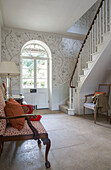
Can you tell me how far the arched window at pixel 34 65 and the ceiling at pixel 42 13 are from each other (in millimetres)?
779

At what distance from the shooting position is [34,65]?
16.7 ft

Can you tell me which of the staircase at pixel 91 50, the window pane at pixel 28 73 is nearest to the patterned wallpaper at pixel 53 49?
the window pane at pixel 28 73

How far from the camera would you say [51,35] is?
503 cm

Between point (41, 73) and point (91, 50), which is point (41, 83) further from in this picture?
point (91, 50)

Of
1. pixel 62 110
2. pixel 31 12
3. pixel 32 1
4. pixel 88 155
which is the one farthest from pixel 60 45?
pixel 88 155

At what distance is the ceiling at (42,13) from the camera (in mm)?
3197

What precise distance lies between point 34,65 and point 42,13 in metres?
2.01

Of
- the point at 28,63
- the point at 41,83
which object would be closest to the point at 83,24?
the point at 28,63

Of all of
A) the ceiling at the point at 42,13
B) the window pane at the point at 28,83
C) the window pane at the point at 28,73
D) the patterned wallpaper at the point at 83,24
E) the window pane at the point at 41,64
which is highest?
the patterned wallpaper at the point at 83,24

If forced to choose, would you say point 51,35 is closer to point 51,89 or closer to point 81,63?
point 81,63

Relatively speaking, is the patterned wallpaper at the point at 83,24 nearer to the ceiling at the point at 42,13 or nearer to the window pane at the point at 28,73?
the ceiling at the point at 42,13

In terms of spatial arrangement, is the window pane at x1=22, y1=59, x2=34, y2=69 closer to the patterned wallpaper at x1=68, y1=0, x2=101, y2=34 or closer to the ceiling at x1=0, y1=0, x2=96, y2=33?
the ceiling at x1=0, y1=0, x2=96, y2=33

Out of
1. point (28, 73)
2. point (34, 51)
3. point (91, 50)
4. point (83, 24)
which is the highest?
point (83, 24)

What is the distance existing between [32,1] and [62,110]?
12.0 ft
